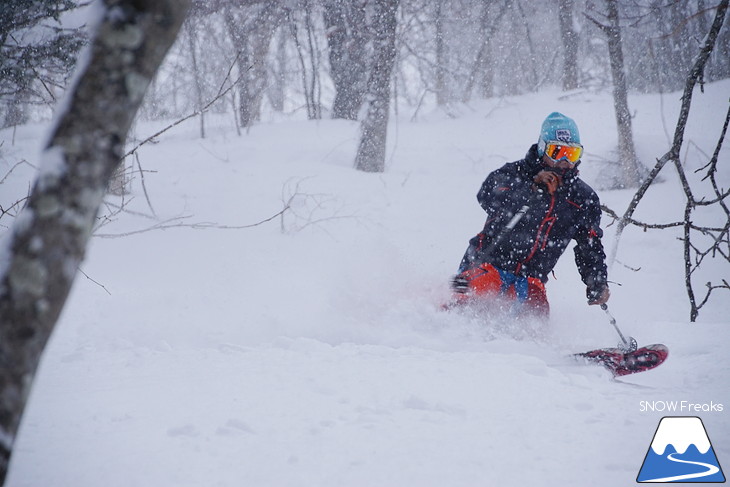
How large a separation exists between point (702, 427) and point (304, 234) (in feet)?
15.3

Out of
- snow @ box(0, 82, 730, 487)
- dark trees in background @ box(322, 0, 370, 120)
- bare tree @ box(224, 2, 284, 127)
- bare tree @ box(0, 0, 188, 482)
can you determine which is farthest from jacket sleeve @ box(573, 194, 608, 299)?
bare tree @ box(224, 2, 284, 127)

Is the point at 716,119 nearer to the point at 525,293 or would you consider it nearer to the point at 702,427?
the point at 525,293

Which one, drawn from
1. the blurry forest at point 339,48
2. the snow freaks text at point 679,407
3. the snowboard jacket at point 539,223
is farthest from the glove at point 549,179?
the snow freaks text at point 679,407

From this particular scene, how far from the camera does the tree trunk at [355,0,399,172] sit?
311 inches

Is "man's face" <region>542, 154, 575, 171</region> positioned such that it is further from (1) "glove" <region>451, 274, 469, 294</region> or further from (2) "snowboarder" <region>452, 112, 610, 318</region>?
(1) "glove" <region>451, 274, 469, 294</region>

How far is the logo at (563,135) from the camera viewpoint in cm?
428

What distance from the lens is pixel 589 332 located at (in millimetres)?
4727

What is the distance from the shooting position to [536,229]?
14.7 ft

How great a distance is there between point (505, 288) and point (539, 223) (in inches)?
25.9

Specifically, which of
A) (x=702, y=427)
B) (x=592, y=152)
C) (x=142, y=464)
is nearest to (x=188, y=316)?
(x=142, y=464)

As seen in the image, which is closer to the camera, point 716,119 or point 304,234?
point 304,234

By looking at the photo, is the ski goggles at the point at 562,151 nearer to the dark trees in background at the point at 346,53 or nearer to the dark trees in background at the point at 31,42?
the dark trees in background at the point at 31,42

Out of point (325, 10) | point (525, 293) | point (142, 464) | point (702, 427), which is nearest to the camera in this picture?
point (142, 464)

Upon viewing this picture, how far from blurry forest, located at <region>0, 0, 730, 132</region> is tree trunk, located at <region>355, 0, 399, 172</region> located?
157 millimetres
